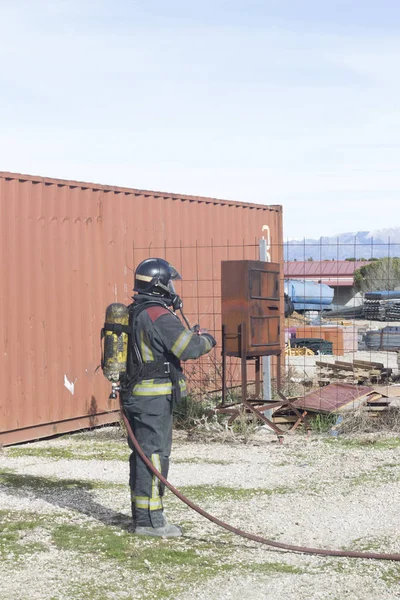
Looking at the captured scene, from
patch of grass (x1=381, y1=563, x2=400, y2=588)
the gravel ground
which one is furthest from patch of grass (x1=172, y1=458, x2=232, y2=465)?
patch of grass (x1=381, y1=563, x2=400, y2=588)

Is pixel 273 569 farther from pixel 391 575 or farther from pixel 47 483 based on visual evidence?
pixel 47 483

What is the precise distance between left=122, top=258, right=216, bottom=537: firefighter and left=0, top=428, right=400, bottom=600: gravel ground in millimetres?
219

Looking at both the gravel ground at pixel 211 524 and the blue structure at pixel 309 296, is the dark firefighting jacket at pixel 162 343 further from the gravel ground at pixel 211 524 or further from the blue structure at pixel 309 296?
the blue structure at pixel 309 296

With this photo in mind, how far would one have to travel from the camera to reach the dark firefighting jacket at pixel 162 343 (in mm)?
6164

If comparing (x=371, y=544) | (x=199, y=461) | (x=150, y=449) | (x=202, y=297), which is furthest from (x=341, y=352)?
(x=150, y=449)

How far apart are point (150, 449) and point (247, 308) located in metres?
4.19

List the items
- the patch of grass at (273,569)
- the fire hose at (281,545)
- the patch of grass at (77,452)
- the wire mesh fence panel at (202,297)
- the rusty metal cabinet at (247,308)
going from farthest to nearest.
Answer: the wire mesh fence panel at (202,297), the rusty metal cabinet at (247,308), the patch of grass at (77,452), the fire hose at (281,545), the patch of grass at (273,569)

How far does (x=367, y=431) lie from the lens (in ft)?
34.5

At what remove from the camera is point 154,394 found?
6.23m

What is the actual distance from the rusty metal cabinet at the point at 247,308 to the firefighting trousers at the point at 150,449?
3962 millimetres

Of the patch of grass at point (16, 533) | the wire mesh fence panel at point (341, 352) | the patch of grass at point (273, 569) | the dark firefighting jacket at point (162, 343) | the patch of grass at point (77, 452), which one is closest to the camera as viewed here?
the patch of grass at point (273, 569)

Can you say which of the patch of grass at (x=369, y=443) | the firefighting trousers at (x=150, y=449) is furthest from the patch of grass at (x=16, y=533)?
the patch of grass at (x=369, y=443)

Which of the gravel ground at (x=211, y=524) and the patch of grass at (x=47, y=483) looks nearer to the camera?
the gravel ground at (x=211, y=524)

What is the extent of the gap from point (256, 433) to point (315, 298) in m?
30.1
